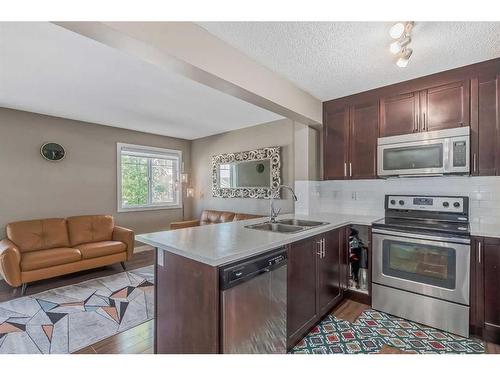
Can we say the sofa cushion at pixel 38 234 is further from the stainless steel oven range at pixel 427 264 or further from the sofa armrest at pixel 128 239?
the stainless steel oven range at pixel 427 264

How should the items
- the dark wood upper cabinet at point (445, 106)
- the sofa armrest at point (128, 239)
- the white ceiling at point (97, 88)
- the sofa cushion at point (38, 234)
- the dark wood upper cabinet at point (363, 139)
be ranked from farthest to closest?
1. the sofa armrest at point (128, 239)
2. the sofa cushion at point (38, 234)
3. the dark wood upper cabinet at point (363, 139)
4. the dark wood upper cabinet at point (445, 106)
5. the white ceiling at point (97, 88)

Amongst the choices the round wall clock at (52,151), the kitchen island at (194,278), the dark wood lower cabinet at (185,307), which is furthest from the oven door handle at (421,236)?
the round wall clock at (52,151)

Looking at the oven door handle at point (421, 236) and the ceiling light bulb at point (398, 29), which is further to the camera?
the oven door handle at point (421, 236)

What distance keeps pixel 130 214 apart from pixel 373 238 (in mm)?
4346

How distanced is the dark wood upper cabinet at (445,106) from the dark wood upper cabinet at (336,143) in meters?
0.84

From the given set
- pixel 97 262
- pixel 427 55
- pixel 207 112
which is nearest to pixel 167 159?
pixel 207 112

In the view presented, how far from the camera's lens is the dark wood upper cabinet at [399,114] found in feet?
8.95

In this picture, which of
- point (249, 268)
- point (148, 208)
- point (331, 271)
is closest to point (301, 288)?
point (331, 271)

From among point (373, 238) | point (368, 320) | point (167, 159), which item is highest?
point (167, 159)

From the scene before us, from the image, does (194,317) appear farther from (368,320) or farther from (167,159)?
(167,159)

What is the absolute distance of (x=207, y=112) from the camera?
152 inches

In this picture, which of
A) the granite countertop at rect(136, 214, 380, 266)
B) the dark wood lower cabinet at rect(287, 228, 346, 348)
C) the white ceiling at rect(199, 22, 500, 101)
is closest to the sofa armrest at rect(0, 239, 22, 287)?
the granite countertop at rect(136, 214, 380, 266)

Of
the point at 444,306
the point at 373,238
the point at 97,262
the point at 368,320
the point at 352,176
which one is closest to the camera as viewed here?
the point at 444,306

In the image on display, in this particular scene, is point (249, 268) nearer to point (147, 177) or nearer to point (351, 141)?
point (351, 141)
